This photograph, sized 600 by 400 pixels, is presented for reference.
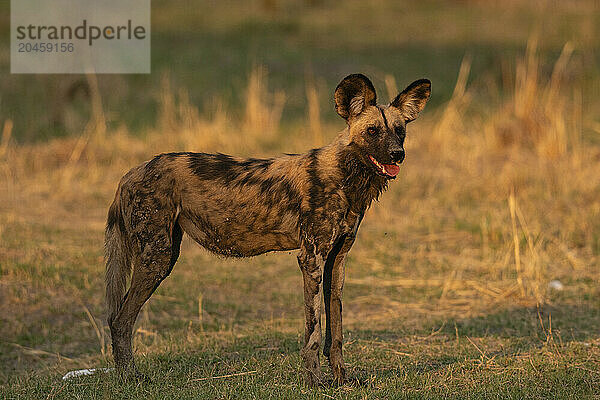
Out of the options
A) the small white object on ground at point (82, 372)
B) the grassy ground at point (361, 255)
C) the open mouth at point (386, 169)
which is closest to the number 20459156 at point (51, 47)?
the grassy ground at point (361, 255)

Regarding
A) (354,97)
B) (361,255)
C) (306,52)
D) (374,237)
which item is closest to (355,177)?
(354,97)

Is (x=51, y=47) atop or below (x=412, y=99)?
atop

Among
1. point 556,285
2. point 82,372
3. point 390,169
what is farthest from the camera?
point 556,285

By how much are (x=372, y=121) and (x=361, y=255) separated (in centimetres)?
398

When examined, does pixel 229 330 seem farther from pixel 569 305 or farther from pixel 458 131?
pixel 458 131

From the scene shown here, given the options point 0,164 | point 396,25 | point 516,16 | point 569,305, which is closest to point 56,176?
point 0,164

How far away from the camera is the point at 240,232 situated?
4.40m

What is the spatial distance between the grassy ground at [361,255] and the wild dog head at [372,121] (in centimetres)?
118

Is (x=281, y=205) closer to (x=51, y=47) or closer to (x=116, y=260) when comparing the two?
(x=116, y=260)

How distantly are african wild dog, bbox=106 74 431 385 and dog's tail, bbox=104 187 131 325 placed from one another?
2cm

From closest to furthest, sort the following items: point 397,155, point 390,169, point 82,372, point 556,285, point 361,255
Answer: point 397,155
point 390,169
point 82,372
point 556,285
point 361,255

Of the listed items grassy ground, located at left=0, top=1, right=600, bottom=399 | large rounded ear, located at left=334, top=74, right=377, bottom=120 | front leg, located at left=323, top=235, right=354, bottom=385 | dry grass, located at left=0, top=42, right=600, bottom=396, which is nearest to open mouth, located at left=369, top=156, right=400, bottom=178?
large rounded ear, located at left=334, top=74, right=377, bottom=120

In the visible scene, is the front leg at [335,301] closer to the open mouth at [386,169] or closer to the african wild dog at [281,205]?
the african wild dog at [281,205]

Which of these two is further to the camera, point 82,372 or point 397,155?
point 82,372
